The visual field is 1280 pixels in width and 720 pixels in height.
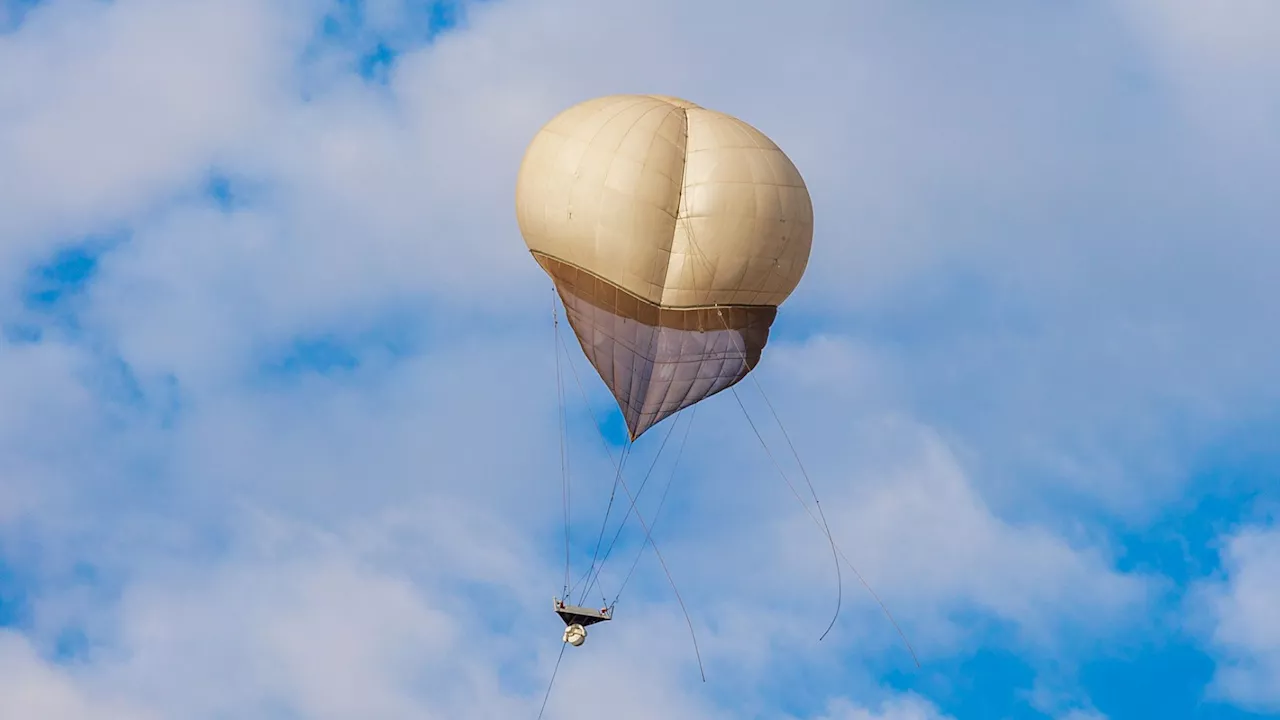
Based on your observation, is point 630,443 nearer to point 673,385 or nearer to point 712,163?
point 673,385

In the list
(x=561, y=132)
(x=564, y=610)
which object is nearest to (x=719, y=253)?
(x=561, y=132)

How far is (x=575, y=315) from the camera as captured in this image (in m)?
50.9

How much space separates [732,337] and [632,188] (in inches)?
215

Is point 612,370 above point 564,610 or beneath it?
above

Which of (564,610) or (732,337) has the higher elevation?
(732,337)

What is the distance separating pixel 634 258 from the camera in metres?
47.8

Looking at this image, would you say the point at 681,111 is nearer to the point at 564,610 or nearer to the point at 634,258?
the point at 634,258

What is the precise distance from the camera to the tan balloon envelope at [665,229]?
4734 cm

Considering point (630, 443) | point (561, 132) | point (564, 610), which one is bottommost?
point (564, 610)

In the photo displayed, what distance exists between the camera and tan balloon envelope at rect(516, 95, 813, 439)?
47344mm

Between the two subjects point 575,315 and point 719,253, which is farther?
point 575,315

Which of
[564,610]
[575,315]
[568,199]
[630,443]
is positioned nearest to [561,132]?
[568,199]

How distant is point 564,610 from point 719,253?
32.2ft

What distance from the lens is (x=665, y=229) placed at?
4753 cm
